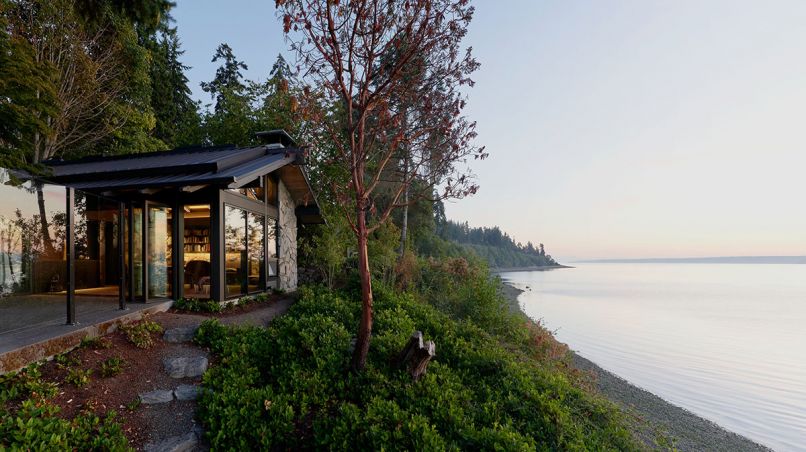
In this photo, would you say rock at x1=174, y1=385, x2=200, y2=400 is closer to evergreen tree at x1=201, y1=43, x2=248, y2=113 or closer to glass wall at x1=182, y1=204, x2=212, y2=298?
glass wall at x1=182, y1=204, x2=212, y2=298

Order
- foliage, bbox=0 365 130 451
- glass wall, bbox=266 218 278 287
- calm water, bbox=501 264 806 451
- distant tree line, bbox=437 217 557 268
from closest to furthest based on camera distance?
foliage, bbox=0 365 130 451
calm water, bbox=501 264 806 451
glass wall, bbox=266 218 278 287
distant tree line, bbox=437 217 557 268

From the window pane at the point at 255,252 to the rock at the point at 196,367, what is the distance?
12.4 feet

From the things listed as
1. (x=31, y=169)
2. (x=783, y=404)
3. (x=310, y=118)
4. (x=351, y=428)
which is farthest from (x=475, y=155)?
(x=783, y=404)

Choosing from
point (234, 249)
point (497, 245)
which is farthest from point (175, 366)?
point (497, 245)

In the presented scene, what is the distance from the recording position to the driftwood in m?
4.13

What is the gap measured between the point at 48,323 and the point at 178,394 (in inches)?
97.6

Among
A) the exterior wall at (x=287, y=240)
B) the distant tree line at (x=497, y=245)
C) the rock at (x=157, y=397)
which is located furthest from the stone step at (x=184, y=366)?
the distant tree line at (x=497, y=245)

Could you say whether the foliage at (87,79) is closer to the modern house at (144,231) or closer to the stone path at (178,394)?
the modern house at (144,231)

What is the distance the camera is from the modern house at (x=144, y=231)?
20.3 ft

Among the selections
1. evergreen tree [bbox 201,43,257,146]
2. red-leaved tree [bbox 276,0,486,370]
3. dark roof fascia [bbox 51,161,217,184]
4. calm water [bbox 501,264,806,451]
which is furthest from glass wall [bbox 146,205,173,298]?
calm water [bbox 501,264,806,451]

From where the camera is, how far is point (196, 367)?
13.6 ft

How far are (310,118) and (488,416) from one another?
150 inches

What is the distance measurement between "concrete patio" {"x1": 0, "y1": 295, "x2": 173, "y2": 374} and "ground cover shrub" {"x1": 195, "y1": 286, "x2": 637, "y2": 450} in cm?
125

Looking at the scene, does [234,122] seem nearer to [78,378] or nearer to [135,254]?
[135,254]
